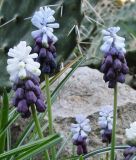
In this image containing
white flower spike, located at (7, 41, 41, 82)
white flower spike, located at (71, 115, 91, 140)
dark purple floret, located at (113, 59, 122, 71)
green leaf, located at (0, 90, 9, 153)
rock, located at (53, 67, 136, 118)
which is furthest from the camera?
rock, located at (53, 67, 136, 118)

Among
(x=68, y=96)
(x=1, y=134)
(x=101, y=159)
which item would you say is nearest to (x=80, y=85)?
(x=68, y=96)

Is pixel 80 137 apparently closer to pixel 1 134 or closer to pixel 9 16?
pixel 1 134

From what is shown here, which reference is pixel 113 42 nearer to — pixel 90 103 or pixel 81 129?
pixel 81 129

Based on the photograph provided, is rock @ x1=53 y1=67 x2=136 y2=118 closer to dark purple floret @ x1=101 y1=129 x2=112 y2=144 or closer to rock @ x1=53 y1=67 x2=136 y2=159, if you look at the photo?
rock @ x1=53 y1=67 x2=136 y2=159

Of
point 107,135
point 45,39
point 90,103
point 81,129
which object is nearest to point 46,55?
point 45,39

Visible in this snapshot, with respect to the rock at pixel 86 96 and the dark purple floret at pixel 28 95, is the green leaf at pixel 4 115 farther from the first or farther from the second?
the rock at pixel 86 96

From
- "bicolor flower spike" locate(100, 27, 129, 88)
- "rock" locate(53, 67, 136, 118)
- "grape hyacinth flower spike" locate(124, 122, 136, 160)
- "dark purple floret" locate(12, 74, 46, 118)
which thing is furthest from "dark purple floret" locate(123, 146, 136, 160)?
"rock" locate(53, 67, 136, 118)

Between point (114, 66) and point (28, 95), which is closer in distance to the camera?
point (28, 95)
